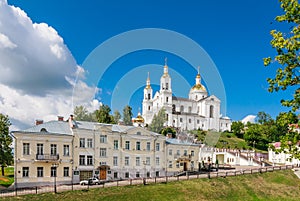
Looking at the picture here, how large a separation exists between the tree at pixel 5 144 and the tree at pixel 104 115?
895 inches

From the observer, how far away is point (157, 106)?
3627 inches

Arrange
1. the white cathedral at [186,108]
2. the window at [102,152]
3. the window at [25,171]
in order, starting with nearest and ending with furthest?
the window at [25,171] → the window at [102,152] → the white cathedral at [186,108]

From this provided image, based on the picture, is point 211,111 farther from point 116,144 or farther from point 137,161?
point 116,144

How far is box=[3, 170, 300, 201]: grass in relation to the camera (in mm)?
25906

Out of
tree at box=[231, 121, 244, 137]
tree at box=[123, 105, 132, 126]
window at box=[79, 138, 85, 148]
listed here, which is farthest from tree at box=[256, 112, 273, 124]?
window at box=[79, 138, 85, 148]

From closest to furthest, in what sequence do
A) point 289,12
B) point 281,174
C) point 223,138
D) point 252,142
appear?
1. point 289,12
2. point 281,174
3. point 252,142
4. point 223,138

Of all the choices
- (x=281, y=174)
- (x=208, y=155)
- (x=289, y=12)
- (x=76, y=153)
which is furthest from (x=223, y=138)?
(x=289, y=12)

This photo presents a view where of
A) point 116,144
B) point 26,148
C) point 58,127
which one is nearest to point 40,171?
point 26,148

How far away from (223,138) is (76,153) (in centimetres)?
6124

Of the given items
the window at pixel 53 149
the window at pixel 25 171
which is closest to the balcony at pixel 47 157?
the window at pixel 53 149

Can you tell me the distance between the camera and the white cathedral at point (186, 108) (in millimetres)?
90906

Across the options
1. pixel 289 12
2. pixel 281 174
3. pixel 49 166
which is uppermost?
pixel 289 12

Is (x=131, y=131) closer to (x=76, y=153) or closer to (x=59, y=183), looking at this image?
(x=76, y=153)

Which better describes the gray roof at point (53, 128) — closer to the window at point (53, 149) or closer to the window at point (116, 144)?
the window at point (53, 149)
